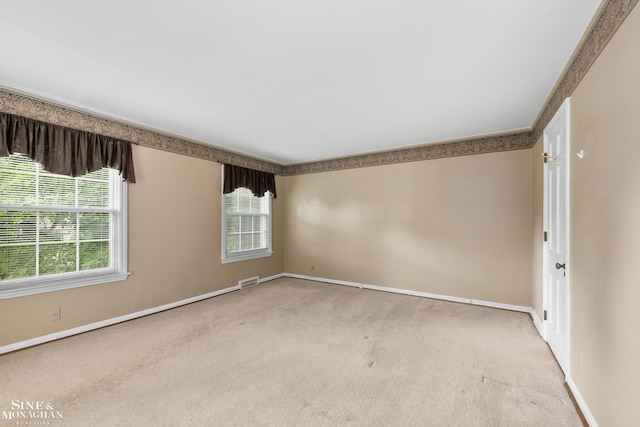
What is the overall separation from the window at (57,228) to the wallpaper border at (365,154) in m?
0.52

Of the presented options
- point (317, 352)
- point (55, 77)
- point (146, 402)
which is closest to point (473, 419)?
point (317, 352)

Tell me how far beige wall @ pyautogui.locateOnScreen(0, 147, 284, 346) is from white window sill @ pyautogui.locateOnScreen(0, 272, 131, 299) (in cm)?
6

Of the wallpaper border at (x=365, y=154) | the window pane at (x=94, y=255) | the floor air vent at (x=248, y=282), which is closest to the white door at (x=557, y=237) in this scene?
the wallpaper border at (x=365, y=154)

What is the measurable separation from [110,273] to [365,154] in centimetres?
418

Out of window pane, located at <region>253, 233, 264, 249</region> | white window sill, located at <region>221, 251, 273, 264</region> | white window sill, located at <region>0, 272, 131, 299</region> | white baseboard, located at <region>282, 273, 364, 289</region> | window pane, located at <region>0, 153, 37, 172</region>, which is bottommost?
white baseboard, located at <region>282, 273, 364, 289</region>

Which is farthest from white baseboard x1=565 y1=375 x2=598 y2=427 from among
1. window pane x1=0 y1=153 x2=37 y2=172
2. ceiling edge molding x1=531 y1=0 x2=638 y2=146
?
window pane x1=0 y1=153 x2=37 y2=172

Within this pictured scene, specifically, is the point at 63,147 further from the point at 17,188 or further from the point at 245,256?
the point at 245,256

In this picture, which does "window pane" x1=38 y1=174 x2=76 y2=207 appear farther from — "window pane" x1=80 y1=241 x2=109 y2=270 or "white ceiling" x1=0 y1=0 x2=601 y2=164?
"white ceiling" x1=0 y1=0 x2=601 y2=164

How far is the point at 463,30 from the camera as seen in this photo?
1.71m

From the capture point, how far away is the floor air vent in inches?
187

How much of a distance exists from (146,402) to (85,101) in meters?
2.91

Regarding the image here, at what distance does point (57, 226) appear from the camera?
9.15 ft

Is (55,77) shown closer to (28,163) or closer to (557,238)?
(28,163)

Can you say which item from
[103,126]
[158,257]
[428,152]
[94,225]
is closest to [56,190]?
[94,225]
